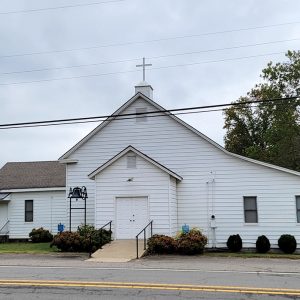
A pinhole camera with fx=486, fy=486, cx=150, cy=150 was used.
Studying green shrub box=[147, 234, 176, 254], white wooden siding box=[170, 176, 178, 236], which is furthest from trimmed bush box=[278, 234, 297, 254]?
green shrub box=[147, 234, 176, 254]

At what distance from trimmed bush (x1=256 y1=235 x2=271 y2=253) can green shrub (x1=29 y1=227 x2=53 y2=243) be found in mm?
13783

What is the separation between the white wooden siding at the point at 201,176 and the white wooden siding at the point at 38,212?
5184mm

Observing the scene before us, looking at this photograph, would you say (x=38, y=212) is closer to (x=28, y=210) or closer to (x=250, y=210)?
(x=28, y=210)

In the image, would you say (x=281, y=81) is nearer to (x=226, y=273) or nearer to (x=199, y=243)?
(x=199, y=243)

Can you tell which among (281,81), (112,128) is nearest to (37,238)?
(112,128)

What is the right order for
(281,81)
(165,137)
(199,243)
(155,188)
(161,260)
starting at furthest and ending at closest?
(281,81) → (165,137) → (155,188) → (199,243) → (161,260)

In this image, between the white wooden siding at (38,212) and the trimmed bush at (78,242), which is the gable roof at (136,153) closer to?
the trimmed bush at (78,242)

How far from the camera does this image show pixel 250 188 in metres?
25.9

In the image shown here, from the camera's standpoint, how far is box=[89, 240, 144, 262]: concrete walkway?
1998 centimetres

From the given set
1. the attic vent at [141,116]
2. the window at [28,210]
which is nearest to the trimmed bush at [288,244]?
the attic vent at [141,116]

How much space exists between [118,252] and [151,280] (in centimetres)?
922

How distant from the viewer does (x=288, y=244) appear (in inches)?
957

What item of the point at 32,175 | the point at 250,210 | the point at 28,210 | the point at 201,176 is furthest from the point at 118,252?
the point at 32,175

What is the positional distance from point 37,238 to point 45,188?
3.55m
